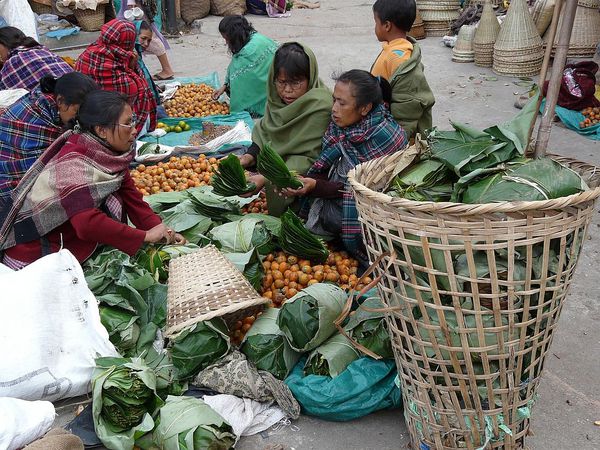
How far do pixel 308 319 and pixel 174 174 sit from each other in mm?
2153

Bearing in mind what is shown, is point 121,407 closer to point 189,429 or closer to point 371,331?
point 189,429

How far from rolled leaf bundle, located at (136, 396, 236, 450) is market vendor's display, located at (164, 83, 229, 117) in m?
4.07

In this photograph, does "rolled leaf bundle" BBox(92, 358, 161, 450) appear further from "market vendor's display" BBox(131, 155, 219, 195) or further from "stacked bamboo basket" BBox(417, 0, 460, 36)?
"stacked bamboo basket" BBox(417, 0, 460, 36)

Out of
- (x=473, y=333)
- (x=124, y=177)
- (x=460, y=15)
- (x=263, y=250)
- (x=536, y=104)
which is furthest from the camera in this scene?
(x=460, y=15)

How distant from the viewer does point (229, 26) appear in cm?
546

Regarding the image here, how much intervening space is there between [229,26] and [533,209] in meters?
4.44

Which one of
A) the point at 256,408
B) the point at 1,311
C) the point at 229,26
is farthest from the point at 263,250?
the point at 229,26

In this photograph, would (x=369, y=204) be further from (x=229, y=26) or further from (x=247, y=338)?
(x=229, y=26)

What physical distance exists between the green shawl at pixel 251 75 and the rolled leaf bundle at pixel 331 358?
139 inches

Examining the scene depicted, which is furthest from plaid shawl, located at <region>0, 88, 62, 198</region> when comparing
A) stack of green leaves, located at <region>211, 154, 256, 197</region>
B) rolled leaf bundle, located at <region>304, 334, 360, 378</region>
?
rolled leaf bundle, located at <region>304, 334, 360, 378</region>

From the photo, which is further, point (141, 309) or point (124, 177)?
point (124, 177)

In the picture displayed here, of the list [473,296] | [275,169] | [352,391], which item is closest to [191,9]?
[275,169]

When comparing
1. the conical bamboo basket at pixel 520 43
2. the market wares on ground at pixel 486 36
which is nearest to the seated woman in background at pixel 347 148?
the conical bamboo basket at pixel 520 43

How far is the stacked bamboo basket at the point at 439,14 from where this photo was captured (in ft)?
28.0
